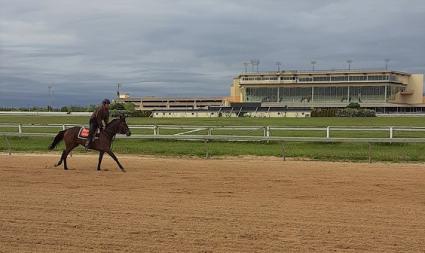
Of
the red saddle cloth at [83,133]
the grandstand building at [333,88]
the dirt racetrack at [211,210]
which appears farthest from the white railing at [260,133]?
the grandstand building at [333,88]

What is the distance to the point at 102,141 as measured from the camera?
15078mm

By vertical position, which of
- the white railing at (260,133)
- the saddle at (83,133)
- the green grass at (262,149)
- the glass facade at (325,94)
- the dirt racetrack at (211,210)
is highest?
the glass facade at (325,94)

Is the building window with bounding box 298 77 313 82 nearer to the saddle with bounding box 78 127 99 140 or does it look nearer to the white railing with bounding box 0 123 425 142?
the white railing with bounding box 0 123 425 142

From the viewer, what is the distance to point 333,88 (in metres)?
141

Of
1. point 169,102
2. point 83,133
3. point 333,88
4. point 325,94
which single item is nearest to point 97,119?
point 83,133

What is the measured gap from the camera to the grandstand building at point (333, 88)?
13650cm

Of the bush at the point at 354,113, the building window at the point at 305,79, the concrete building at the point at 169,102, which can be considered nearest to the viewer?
the bush at the point at 354,113

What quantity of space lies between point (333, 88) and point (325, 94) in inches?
101

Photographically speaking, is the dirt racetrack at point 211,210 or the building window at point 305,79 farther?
the building window at point 305,79

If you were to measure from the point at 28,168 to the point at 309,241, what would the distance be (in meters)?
11.0

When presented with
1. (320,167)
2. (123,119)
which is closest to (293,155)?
(320,167)

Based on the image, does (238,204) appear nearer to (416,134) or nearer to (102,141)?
(102,141)

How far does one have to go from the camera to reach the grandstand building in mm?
136500

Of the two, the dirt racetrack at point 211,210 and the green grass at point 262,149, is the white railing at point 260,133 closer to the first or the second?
the green grass at point 262,149
